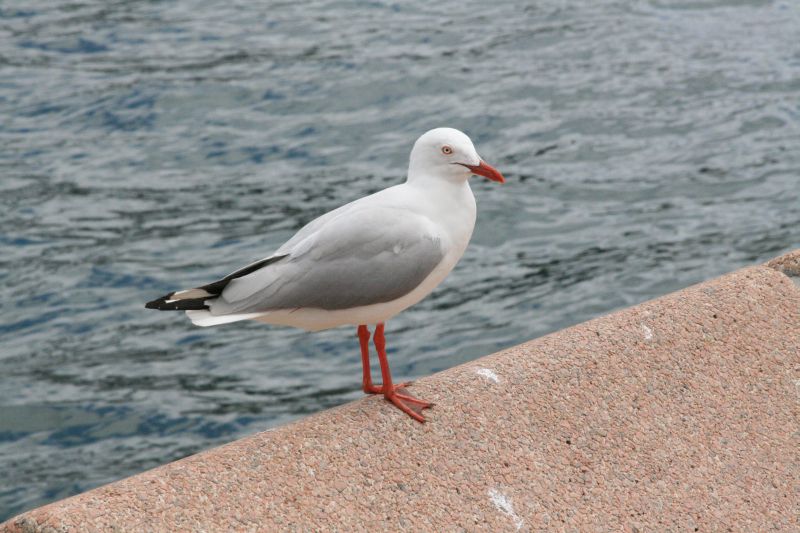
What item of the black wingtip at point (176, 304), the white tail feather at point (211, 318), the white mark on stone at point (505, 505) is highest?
the black wingtip at point (176, 304)

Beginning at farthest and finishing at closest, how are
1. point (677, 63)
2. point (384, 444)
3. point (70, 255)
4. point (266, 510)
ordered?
point (677, 63)
point (70, 255)
point (384, 444)
point (266, 510)

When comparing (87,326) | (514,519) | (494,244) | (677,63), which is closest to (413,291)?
(514,519)

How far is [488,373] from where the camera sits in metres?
4.17

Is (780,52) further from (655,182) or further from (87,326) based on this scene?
(87,326)

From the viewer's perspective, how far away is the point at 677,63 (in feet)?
44.9

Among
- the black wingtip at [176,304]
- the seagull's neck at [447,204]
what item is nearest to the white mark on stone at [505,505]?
the seagull's neck at [447,204]

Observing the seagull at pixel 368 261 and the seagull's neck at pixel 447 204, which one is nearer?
the seagull at pixel 368 261

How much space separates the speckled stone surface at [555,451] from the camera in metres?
3.49

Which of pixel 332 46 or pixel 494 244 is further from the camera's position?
pixel 332 46

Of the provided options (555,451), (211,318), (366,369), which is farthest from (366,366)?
(555,451)

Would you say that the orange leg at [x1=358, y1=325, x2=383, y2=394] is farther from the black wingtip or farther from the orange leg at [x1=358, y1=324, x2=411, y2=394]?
the black wingtip

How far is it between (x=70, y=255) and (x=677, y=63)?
288 inches

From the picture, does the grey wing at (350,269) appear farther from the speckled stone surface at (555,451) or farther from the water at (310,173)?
the water at (310,173)

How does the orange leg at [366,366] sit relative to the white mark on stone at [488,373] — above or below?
above
